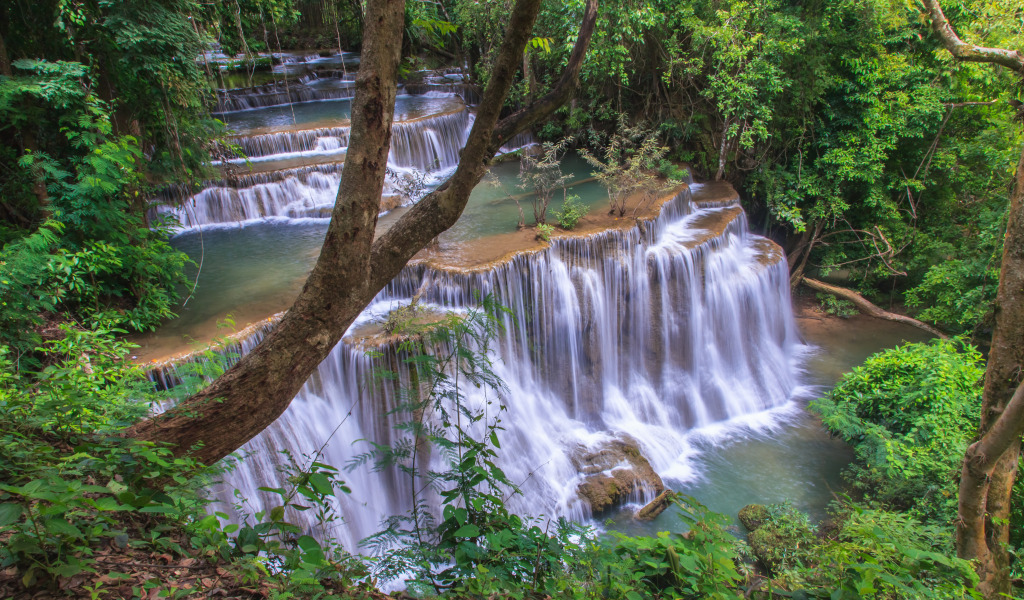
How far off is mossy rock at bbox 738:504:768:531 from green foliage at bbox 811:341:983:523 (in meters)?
1.18

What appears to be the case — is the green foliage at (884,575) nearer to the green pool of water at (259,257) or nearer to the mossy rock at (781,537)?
the mossy rock at (781,537)

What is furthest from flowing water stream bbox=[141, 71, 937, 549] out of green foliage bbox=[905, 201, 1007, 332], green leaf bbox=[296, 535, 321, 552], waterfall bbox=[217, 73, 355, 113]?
waterfall bbox=[217, 73, 355, 113]

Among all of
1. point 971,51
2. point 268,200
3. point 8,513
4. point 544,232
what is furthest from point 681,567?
point 268,200

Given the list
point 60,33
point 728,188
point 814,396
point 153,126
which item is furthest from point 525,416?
point 728,188

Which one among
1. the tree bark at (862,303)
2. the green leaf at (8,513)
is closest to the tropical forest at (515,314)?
the green leaf at (8,513)

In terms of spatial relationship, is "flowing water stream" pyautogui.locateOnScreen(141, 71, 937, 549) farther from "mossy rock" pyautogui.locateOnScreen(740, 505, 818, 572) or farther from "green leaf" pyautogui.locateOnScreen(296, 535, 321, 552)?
"green leaf" pyautogui.locateOnScreen(296, 535, 321, 552)

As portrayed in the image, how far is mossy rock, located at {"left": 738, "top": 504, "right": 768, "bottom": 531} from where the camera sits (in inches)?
252

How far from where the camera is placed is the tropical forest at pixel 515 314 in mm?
2490

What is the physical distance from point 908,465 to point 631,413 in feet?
12.0

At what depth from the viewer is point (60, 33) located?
548 cm

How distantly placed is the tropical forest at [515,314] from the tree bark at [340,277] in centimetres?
2

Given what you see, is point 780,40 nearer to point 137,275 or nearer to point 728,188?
point 728,188

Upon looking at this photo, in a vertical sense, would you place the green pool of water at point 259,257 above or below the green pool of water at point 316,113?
below

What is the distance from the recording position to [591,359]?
328 inches
